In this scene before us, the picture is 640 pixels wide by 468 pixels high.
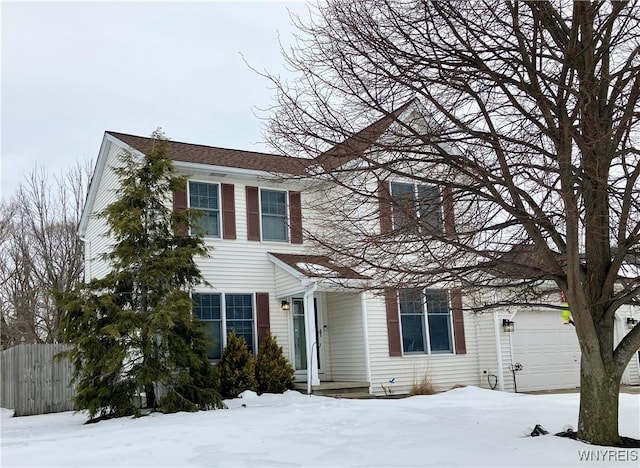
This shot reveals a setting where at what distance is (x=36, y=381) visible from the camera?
527 inches

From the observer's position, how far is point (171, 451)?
670cm

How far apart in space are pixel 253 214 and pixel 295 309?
255 centimetres

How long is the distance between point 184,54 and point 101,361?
7.47 m

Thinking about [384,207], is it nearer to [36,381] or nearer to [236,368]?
[236,368]

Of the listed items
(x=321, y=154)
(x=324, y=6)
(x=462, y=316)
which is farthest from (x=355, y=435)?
(x=462, y=316)

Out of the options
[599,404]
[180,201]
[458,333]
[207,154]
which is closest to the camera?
[599,404]

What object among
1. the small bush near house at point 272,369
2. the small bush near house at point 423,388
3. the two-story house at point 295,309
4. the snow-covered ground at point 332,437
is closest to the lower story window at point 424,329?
the two-story house at point 295,309

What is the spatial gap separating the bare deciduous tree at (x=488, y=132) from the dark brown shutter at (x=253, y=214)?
736 cm

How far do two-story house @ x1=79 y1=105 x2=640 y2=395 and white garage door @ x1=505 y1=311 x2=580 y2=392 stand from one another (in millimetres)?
66

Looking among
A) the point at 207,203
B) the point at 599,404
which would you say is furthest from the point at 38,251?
the point at 599,404

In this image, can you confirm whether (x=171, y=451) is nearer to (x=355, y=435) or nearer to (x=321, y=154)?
(x=355, y=435)

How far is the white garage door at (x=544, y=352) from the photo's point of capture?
1602 cm

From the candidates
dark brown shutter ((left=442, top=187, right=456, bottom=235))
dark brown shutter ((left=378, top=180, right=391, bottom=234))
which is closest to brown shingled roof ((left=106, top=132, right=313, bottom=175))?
dark brown shutter ((left=378, top=180, right=391, bottom=234))

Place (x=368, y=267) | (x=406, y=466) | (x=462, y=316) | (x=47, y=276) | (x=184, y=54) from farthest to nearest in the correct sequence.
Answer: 1. (x=47, y=276)
2. (x=462, y=316)
3. (x=184, y=54)
4. (x=368, y=267)
5. (x=406, y=466)
